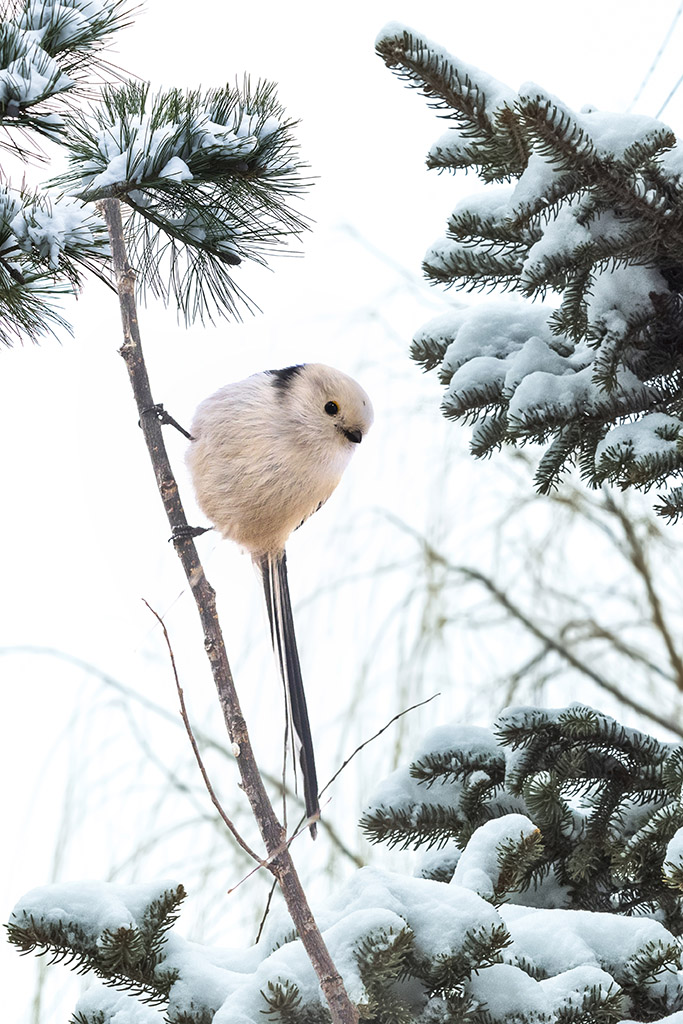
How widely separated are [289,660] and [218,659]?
10 centimetres

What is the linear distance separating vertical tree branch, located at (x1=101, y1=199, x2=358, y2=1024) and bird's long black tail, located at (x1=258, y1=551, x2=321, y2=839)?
0.13 feet

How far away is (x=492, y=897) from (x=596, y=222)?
555 millimetres

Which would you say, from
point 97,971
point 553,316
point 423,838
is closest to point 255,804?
point 97,971

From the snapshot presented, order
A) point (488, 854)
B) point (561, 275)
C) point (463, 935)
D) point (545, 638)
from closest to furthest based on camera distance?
point (463, 935) < point (488, 854) < point (561, 275) < point (545, 638)

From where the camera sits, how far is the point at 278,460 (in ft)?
2.86

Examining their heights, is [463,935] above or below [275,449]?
below

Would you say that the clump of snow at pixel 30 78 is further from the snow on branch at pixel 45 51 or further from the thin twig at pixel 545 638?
the thin twig at pixel 545 638

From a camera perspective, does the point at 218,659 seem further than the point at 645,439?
No

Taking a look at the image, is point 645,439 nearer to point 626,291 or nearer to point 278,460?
point 626,291

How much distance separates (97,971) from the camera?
66 centimetres

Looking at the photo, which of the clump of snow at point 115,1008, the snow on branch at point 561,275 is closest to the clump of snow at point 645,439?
the snow on branch at point 561,275

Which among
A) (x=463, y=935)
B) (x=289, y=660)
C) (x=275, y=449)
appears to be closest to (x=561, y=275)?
(x=275, y=449)

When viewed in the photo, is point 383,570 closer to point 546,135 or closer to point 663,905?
point 663,905

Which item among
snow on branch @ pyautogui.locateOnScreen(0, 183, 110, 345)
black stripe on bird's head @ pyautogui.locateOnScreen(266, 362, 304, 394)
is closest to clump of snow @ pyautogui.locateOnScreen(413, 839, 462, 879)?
black stripe on bird's head @ pyautogui.locateOnScreen(266, 362, 304, 394)
